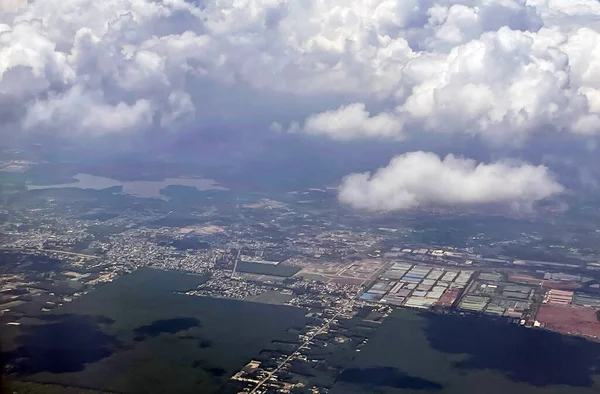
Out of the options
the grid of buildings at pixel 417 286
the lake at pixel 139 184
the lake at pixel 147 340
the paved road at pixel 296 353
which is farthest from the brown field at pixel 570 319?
the lake at pixel 139 184

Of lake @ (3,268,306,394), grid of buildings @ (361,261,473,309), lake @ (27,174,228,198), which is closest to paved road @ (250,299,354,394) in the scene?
lake @ (3,268,306,394)

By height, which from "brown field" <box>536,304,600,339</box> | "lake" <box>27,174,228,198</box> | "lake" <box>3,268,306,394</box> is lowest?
"lake" <box>3,268,306,394</box>

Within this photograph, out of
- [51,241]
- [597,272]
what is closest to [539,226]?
[597,272]

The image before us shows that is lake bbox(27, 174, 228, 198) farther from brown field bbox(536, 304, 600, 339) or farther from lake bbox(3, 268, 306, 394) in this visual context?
brown field bbox(536, 304, 600, 339)

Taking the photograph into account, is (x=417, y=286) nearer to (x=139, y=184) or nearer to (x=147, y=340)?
(x=147, y=340)

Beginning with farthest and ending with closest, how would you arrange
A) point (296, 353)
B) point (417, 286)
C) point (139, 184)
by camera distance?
point (139, 184) < point (417, 286) < point (296, 353)

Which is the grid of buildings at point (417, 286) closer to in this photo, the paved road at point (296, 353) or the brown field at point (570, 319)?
the paved road at point (296, 353)

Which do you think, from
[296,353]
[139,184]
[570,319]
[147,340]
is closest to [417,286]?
[570,319]
